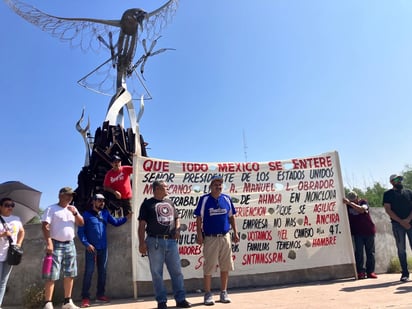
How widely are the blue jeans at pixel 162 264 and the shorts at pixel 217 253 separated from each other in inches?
17.1

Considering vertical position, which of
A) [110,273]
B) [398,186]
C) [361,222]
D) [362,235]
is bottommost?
[110,273]

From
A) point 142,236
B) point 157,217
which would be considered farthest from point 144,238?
point 157,217

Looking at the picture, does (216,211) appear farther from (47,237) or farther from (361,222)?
(361,222)

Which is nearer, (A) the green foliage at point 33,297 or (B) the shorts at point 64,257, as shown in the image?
(B) the shorts at point 64,257

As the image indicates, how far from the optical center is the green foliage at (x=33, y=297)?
519 centimetres

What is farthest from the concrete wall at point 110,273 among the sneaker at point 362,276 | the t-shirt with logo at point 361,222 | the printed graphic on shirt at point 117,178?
the t-shirt with logo at point 361,222

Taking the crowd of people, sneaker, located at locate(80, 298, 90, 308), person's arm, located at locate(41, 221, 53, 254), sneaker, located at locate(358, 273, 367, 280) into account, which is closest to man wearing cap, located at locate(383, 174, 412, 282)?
the crowd of people

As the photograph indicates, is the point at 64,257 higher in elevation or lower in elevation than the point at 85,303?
higher

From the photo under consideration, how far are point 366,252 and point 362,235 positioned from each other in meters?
0.31

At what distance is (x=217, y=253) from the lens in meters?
4.95

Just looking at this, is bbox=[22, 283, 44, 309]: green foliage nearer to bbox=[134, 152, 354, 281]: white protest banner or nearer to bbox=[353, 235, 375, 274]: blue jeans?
bbox=[134, 152, 354, 281]: white protest banner

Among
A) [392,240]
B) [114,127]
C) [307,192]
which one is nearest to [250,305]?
[307,192]

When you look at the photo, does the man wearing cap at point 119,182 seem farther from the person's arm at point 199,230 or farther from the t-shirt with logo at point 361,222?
the t-shirt with logo at point 361,222

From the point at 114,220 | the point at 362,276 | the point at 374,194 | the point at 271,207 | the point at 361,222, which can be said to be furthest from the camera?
the point at 374,194
